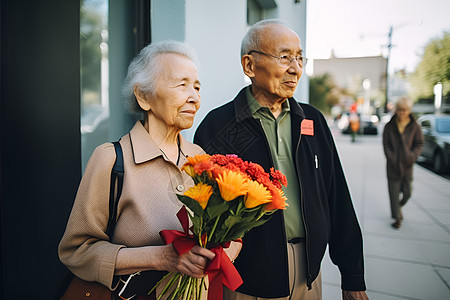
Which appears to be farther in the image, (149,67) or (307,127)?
(307,127)

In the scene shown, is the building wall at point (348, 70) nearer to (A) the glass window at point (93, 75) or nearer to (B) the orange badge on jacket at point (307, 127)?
(A) the glass window at point (93, 75)

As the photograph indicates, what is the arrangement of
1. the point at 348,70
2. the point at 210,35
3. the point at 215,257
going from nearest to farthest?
→ 1. the point at 215,257
2. the point at 210,35
3. the point at 348,70

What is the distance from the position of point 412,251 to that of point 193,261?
12.4 feet

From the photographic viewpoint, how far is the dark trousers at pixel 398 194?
4.69 m

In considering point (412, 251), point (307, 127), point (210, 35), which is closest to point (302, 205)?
point (307, 127)

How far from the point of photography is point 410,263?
11.3 ft

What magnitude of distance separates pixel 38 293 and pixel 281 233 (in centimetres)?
143

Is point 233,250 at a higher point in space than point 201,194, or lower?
lower

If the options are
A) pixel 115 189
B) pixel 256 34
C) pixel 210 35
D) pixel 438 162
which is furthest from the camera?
pixel 438 162

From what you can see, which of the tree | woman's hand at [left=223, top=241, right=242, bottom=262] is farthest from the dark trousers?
woman's hand at [left=223, top=241, right=242, bottom=262]

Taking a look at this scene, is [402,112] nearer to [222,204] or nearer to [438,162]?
[438,162]

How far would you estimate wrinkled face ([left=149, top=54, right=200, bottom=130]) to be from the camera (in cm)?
125

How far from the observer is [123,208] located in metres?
1.16

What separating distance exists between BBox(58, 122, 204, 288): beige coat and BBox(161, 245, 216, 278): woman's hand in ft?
0.59
